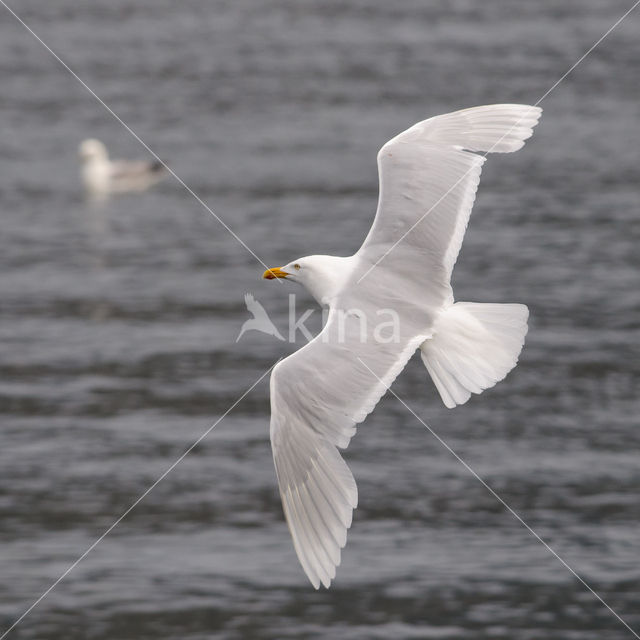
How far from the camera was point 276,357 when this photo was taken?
13609mm

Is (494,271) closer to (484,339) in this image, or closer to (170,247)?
(170,247)

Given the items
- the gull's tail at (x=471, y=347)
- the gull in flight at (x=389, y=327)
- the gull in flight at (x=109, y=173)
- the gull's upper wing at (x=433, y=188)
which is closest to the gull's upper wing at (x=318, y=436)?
the gull in flight at (x=389, y=327)

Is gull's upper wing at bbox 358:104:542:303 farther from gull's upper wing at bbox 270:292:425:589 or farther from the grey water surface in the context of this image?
the grey water surface

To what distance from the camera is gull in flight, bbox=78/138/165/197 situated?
19469 mm

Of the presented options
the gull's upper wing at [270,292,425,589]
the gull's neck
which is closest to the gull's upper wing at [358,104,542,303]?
the gull's neck

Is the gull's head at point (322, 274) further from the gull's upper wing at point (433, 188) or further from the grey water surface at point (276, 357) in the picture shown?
the grey water surface at point (276, 357)

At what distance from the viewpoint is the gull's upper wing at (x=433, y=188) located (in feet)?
25.7

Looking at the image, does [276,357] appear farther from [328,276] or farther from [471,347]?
[471,347]

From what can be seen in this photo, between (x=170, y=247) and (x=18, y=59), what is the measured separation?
11.0 meters

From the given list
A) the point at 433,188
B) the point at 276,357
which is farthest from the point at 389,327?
the point at 276,357

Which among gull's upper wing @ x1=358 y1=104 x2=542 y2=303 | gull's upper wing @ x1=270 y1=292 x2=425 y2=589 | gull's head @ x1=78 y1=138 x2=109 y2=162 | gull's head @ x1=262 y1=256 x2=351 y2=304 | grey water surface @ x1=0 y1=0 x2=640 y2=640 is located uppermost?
gull's upper wing @ x1=358 y1=104 x2=542 y2=303


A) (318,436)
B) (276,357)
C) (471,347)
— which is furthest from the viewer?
(276,357)

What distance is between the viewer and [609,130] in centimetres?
2144

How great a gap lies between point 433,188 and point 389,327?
89 cm
